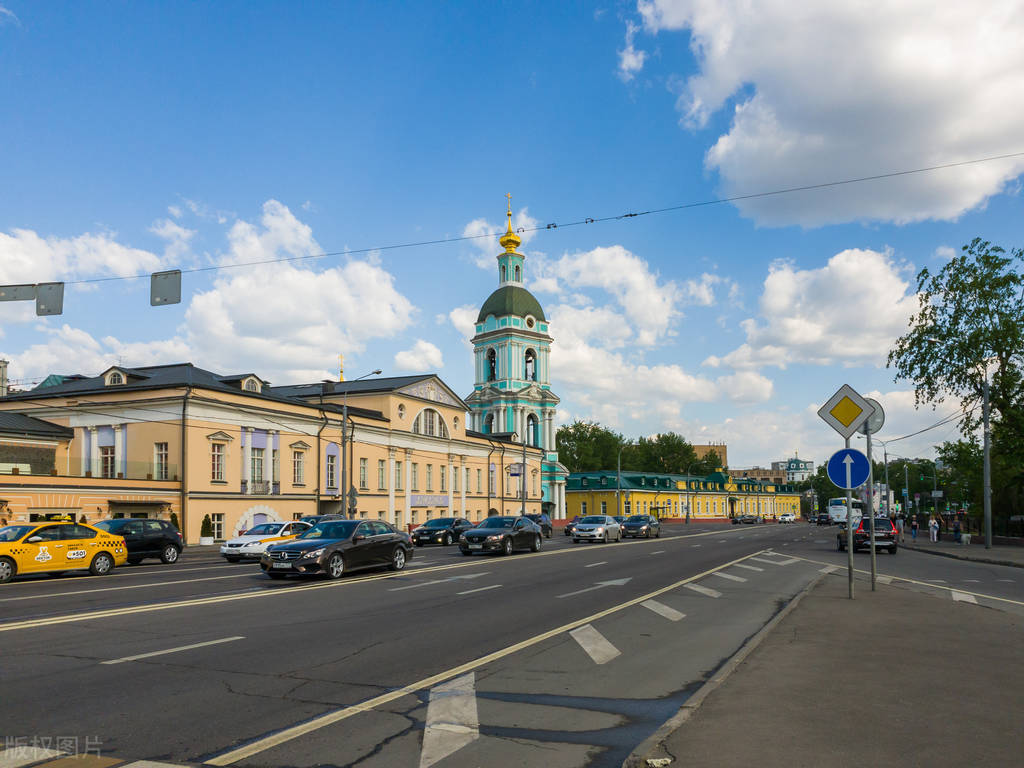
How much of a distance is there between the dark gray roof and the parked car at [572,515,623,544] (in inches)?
1156

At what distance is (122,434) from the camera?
46062 millimetres

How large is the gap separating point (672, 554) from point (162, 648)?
79.2ft

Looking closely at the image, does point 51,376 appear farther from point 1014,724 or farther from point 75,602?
point 1014,724

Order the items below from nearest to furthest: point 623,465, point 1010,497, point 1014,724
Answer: point 1014,724, point 1010,497, point 623,465

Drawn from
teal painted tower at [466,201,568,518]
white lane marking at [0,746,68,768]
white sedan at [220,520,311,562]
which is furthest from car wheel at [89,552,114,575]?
teal painted tower at [466,201,568,518]

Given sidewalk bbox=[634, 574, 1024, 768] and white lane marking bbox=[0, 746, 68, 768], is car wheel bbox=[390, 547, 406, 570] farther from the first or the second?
white lane marking bbox=[0, 746, 68, 768]

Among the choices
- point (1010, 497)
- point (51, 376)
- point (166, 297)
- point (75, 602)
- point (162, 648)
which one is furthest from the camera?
point (51, 376)

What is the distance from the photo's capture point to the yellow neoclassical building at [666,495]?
109 metres

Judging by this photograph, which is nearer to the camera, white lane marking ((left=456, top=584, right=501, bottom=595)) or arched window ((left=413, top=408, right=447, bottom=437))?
white lane marking ((left=456, top=584, right=501, bottom=595))

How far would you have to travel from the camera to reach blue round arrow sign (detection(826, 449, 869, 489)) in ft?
45.8

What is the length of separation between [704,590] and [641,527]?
32156 millimetres

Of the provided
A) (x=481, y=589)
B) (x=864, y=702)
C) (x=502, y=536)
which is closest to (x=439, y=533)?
(x=502, y=536)

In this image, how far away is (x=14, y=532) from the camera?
66.9 ft

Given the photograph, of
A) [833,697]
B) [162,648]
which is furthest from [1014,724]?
[162,648]
